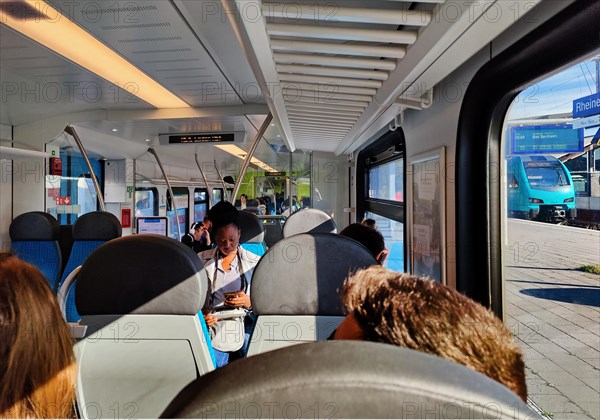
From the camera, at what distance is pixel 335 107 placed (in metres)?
3.54

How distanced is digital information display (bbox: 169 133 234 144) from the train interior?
0.03m

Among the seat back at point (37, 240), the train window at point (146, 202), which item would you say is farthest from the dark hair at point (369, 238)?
the train window at point (146, 202)

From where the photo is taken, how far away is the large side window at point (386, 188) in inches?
172

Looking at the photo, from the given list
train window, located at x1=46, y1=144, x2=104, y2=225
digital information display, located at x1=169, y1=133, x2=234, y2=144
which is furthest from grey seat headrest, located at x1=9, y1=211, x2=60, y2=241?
digital information display, located at x1=169, y1=133, x2=234, y2=144

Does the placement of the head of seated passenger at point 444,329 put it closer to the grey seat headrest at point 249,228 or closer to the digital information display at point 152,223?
the grey seat headrest at point 249,228

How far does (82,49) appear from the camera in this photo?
3139 mm

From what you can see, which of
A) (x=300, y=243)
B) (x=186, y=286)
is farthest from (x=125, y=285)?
(x=300, y=243)

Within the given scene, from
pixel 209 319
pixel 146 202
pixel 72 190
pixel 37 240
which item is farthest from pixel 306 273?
pixel 146 202

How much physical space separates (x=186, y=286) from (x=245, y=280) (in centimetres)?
153

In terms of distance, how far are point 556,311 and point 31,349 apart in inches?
82.9

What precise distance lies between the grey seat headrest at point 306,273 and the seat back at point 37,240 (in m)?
3.81

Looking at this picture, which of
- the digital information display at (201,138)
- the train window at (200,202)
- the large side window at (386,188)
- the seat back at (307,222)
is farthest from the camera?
the train window at (200,202)

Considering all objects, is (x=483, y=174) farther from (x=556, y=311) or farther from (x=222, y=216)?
(x=222, y=216)

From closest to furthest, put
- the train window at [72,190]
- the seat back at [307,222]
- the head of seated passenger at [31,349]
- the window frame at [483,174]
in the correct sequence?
1. the head of seated passenger at [31,349]
2. the window frame at [483,174]
3. the seat back at [307,222]
4. the train window at [72,190]
